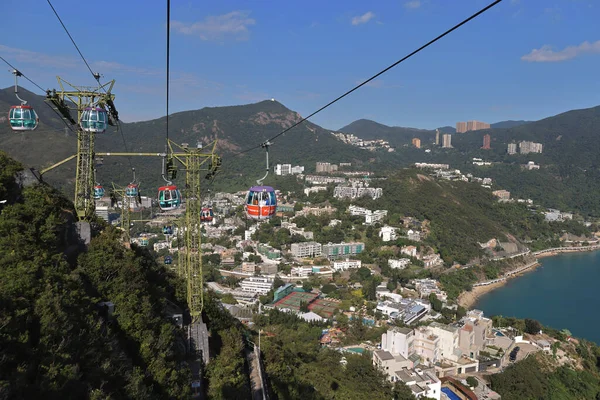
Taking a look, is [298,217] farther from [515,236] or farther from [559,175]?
[559,175]

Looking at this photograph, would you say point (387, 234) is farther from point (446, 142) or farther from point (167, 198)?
point (446, 142)

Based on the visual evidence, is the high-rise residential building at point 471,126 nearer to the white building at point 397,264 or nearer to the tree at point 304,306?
the white building at point 397,264

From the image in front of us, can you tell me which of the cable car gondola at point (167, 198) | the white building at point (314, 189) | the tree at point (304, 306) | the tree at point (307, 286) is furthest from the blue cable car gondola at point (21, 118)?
the white building at point (314, 189)

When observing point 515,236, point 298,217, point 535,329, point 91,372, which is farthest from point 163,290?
point 515,236

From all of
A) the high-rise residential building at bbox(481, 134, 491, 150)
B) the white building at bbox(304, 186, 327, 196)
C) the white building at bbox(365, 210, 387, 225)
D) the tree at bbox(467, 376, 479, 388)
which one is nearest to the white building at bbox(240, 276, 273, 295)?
the tree at bbox(467, 376, 479, 388)

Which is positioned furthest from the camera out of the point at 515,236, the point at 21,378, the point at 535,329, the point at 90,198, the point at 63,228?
the point at 515,236

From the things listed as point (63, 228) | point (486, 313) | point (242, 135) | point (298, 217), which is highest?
point (242, 135)

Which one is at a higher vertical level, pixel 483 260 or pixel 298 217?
pixel 298 217

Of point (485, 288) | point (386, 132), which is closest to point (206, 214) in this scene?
point (485, 288)
